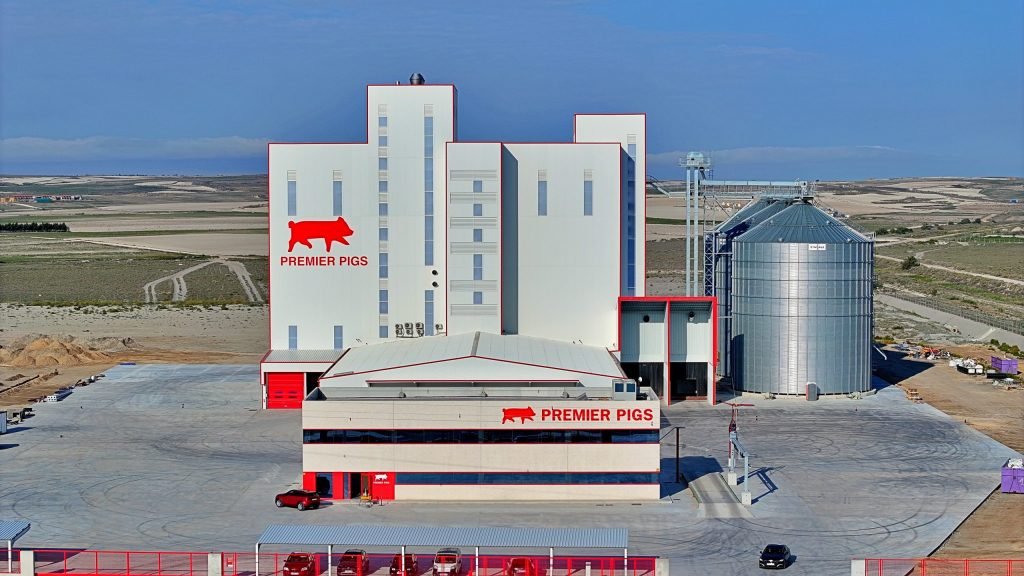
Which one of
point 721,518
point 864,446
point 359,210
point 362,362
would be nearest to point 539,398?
point 721,518

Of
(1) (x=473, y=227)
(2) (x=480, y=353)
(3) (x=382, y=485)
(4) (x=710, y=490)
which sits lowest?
(4) (x=710, y=490)

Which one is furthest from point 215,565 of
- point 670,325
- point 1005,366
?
point 1005,366

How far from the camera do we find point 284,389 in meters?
88.3

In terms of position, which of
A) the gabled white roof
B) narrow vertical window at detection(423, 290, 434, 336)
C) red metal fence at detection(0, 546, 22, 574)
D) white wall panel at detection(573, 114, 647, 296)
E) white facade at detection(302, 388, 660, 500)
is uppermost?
white wall panel at detection(573, 114, 647, 296)

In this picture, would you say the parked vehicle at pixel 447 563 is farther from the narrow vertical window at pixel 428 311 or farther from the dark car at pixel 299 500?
the narrow vertical window at pixel 428 311

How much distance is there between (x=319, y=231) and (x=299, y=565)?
4175cm

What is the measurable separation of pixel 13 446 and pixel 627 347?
4011 cm

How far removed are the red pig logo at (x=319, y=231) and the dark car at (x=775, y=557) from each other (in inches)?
1746

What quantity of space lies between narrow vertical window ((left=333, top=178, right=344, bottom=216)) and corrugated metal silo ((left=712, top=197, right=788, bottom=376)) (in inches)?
1139

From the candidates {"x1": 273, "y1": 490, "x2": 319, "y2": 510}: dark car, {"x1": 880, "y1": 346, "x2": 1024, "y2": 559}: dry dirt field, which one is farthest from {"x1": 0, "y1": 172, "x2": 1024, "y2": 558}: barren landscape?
{"x1": 273, "y1": 490, "x2": 319, "y2": 510}: dark car

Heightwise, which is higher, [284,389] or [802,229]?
[802,229]

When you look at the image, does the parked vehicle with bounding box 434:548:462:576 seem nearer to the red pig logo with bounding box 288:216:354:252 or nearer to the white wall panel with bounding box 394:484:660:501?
the white wall panel with bounding box 394:484:660:501

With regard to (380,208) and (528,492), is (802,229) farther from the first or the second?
(528,492)

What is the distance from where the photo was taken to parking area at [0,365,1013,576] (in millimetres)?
57875
